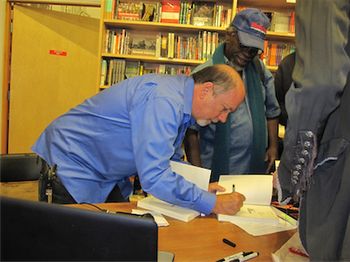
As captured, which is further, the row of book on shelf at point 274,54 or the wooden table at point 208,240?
the row of book on shelf at point 274,54

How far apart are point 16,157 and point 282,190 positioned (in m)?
1.37

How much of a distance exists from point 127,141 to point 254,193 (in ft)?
1.79

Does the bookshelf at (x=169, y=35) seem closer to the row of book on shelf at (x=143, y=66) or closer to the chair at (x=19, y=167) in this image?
the row of book on shelf at (x=143, y=66)

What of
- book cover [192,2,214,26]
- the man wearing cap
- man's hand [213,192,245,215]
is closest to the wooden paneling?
book cover [192,2,214,26]

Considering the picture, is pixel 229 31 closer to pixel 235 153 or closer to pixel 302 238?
pixel 235 153

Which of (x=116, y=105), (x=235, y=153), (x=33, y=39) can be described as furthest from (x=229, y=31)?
(x=33, y=39)

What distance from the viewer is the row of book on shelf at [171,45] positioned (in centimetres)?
349

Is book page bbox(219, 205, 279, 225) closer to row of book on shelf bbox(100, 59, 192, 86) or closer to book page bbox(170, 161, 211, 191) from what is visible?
book page bbox(170, 161, 211, 191)

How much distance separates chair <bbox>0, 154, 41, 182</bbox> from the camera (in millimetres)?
1853

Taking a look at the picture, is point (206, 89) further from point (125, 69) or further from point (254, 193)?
point (125, 69)

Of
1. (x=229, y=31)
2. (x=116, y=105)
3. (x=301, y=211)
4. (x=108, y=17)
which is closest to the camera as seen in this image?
(x=301, y=211)

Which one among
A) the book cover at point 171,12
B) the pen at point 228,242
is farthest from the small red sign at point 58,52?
the pen at point 228,242

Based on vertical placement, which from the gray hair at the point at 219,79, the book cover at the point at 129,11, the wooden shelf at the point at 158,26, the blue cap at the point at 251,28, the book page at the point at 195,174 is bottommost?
the book page at the point at 195,174

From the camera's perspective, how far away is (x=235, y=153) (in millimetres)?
2178
